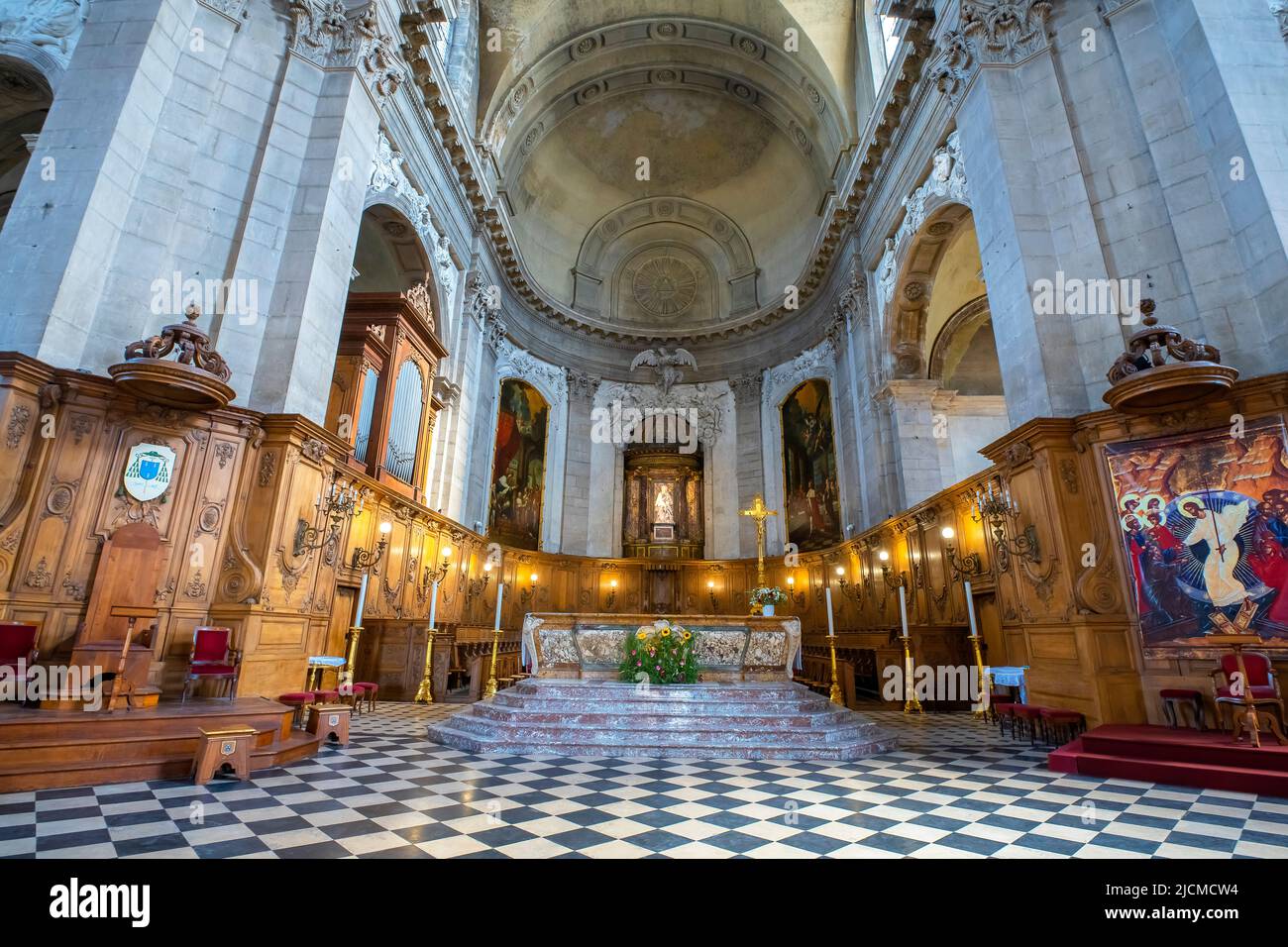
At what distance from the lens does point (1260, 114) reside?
7.83 meters

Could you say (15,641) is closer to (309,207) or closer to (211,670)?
(211,670)

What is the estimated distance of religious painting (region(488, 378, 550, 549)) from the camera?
19438mm

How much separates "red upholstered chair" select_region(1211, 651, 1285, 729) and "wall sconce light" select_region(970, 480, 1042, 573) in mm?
2124

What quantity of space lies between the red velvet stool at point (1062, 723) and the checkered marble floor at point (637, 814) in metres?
1.10

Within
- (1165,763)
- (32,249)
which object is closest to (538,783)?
(1165,763)

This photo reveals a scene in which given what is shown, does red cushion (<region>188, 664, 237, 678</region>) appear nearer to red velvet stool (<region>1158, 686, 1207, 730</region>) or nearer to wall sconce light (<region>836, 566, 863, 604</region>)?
Result: red velvet stool (<region>1158, 686, 1207, 730</region>)

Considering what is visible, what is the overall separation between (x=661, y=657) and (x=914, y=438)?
995 centimetres

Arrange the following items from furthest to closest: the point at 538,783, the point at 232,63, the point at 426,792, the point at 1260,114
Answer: the point at 232,63
the point at 1260,114
the point at 538,783
the point at 426,792

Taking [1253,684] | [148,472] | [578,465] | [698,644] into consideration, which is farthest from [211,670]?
[578,465]

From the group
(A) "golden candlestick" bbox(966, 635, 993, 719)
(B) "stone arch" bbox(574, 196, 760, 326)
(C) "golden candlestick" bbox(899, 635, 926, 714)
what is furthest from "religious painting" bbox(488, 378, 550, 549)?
(A) "golden candlestick" bbox(966, 635, 993, 719)

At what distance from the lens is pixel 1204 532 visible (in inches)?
272

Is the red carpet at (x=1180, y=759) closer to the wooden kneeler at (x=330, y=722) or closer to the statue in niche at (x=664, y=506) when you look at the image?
the wooden kneeler at (x=330, y=722)
